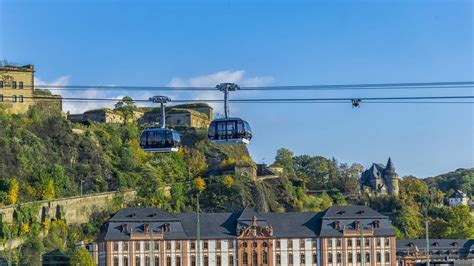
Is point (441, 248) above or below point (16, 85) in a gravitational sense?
below

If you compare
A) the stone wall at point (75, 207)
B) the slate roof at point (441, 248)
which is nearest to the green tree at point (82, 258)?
the stone wall at point (75, 207)

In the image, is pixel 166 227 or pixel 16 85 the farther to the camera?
pixel 16 85

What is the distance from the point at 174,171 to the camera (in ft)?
551

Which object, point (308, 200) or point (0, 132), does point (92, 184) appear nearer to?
point (0, 132)

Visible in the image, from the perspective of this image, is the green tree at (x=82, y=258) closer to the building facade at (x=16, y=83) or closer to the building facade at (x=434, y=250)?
the building facade at (x=16, y=83)

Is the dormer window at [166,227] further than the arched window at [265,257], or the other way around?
the arched window at [265,257]

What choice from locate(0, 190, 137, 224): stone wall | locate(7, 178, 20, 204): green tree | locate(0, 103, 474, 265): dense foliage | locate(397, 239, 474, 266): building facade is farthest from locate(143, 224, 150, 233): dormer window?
locate(397, 239, 474, 266): building facade

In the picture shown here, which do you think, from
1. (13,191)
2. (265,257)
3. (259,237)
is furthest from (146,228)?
(13,191)

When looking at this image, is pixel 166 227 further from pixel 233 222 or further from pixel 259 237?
pixel 259 237

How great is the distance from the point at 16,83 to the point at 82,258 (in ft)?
154

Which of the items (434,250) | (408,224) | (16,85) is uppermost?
(16,85)

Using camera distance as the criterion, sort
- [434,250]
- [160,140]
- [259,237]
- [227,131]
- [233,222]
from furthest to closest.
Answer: [434,250], [233,222], [259,237], [160,140], [227,131]

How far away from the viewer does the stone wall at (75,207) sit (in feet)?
448

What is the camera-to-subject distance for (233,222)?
136500 millimetres
